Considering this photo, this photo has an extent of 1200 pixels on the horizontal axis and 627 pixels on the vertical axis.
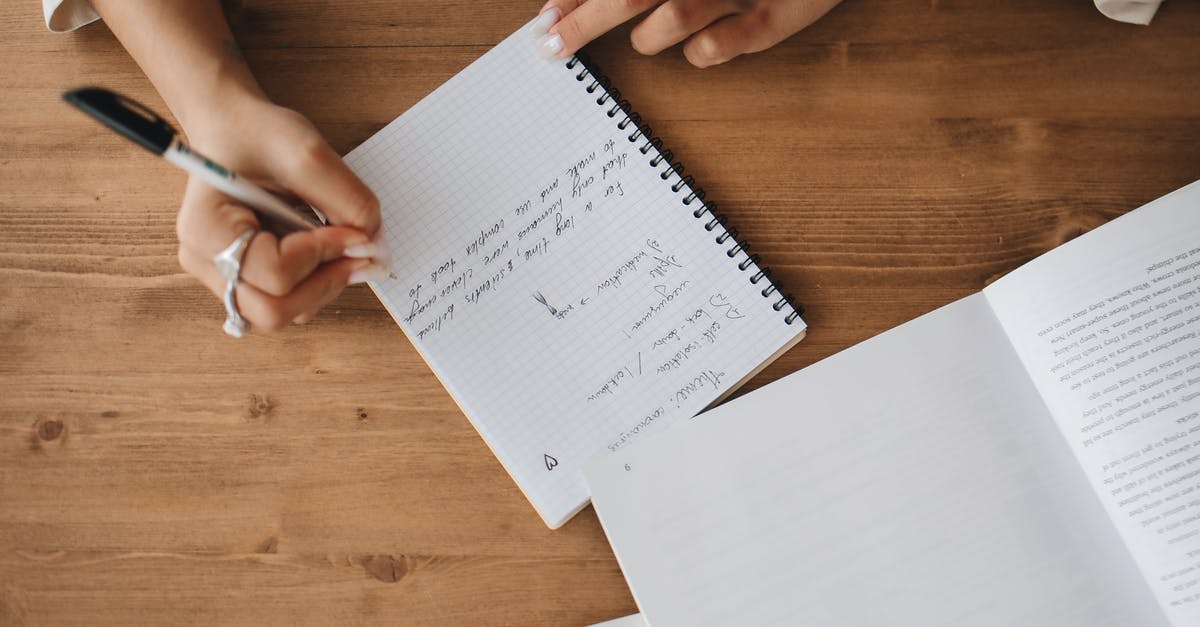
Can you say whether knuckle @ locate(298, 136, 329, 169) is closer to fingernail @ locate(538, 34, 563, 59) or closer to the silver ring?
the silver ring

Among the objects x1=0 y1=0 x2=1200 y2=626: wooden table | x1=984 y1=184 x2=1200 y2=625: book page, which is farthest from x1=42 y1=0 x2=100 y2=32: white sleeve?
x1=984 y1=184 x2=1200 y2=625: book page

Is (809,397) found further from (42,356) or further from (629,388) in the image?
(42,356)

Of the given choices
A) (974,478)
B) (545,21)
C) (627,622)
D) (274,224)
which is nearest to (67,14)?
(274,224)

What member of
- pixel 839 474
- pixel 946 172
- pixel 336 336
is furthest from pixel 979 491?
pixel 336 336

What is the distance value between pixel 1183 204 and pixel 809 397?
0.33 m

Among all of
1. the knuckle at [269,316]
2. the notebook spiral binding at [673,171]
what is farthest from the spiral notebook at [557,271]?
the knuckle at [269,316]

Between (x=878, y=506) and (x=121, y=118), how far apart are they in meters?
0.60

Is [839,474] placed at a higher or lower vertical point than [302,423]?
higher

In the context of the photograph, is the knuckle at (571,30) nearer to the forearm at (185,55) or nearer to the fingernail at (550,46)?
the fingernail at (550,46)

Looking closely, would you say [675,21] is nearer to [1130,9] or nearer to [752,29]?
[752,29]

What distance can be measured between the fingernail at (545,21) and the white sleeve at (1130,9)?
49 centimetres

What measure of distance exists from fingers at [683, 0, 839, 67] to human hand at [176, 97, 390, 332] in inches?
12.6

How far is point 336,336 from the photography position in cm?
68

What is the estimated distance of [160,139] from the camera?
1.60ft
